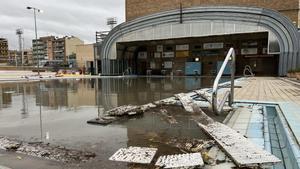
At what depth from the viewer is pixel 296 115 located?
455 cm

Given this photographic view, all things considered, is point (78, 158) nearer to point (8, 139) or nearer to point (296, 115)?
point (8, 139)

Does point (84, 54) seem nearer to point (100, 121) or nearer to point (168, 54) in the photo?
point (168, 54)

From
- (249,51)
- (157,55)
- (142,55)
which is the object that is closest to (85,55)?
(142,55)

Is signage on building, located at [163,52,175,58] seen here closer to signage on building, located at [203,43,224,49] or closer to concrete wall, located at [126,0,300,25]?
signage on building, located at [203,43,224,49]

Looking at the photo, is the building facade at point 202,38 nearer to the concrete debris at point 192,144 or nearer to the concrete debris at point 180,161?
the concrete debris at point 192,144

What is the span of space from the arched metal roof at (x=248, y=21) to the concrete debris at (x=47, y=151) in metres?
22.6

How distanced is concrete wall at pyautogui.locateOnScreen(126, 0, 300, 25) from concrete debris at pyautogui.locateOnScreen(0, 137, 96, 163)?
30.2 m

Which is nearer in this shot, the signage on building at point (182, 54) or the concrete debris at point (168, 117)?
the concrete debris at point (168, 117)

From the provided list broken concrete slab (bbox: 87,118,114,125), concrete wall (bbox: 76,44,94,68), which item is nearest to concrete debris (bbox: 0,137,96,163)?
broken concrete slab (bbox: 87,118,114,125)

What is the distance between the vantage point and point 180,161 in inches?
113

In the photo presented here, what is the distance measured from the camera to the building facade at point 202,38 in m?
22.6

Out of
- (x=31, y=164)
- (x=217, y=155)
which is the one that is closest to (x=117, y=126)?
(x=31, y=164)

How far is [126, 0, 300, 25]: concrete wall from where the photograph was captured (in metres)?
28.3

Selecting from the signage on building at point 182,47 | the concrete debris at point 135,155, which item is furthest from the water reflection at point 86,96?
the signage on building at point 182,47
